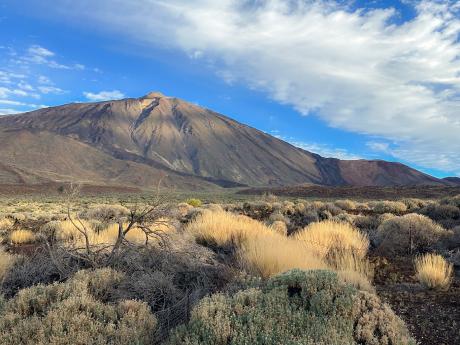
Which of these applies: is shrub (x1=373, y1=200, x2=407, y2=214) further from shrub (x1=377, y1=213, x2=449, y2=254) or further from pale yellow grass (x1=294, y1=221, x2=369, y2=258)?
pale yellow grass (x1=294, y1=221, x2=369, y2=258)

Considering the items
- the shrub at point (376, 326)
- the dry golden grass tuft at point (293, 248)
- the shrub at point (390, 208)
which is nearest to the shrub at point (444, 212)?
the shrub at point (390, 208)

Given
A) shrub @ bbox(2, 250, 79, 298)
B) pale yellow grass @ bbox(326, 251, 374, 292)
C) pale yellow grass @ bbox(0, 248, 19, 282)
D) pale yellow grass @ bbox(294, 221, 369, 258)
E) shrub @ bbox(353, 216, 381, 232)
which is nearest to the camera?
pale yellow grass @ bbox(326, 251, 374, 292)

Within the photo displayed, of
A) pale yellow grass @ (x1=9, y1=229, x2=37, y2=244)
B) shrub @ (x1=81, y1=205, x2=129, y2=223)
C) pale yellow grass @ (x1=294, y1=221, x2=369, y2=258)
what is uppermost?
pale yellow grass @ (x1=294, y1=221, x2=369, y2=258)

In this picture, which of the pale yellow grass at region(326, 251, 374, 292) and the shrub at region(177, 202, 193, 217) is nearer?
the pale yellow grass at region(326, 251, 374, 292)

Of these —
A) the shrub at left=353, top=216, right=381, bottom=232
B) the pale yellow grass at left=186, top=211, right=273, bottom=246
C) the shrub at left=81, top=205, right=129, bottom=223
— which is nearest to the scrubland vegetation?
the pale yellow grass at left=186, top=211, right=273, bottom=246

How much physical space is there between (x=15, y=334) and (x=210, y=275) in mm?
2925

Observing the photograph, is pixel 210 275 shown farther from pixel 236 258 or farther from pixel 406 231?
pixel 406 231

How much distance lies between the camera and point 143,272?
6738 mm

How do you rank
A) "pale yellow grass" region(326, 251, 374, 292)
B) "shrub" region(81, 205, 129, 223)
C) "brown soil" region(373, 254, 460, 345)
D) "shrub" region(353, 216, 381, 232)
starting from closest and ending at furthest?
"brown soil" region(373, 254, 460, 345) < "pale yellow grass" region(326, 251, 374, 292) < "shrub" region(353, 216, 381, 232) < "shrub" region(81, 205, 129, 223)

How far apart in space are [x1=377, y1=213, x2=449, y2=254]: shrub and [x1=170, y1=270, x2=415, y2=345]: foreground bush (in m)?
6.29

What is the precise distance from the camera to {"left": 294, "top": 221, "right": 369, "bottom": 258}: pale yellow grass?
907 centimetres

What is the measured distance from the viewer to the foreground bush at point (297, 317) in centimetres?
438

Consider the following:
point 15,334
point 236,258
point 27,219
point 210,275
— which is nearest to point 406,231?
point 236,258

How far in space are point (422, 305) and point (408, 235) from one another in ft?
20.2
